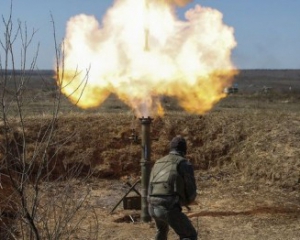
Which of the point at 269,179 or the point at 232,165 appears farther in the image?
the point at 232,165

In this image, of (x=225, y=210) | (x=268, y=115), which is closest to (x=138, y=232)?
(x=225, y=210)

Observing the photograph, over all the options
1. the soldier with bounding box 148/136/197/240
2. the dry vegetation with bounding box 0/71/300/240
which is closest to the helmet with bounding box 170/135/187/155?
the soldier with bounding box 148/136/197/240

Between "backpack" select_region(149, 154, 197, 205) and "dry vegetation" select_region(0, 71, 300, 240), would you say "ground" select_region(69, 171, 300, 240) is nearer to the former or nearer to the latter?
"dry vegetation" select_region(0, 71, 300, 240)

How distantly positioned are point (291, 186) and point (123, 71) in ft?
20.6

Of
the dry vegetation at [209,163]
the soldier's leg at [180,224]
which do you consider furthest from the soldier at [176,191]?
the dry vegetation at [209,163]

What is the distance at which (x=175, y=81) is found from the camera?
1376 cm

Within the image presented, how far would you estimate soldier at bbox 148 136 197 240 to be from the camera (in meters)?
8.05

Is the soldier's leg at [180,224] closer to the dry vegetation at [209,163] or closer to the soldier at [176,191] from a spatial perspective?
the soldier at [176,191]

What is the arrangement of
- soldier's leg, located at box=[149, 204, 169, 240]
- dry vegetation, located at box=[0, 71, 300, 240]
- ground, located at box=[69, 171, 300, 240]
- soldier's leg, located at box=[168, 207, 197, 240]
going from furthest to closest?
→ dry vegetation, located at box=[0, 71, 300, 240]
ground, located at box=[69, 171, 300, 240]
soldier's leg, located at box=[149, 204, 169, 240]
soldier's leg, located at box=[168, 207, 197, 240]

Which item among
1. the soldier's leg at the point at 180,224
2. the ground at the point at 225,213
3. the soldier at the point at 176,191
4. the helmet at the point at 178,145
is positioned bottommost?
the ground at the point at 225,213

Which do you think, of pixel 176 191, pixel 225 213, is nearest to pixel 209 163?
pixel 225 213

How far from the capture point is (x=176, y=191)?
8055 millimetres

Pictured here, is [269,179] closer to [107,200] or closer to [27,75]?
[107,200]

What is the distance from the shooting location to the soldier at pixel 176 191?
26.4 feet
